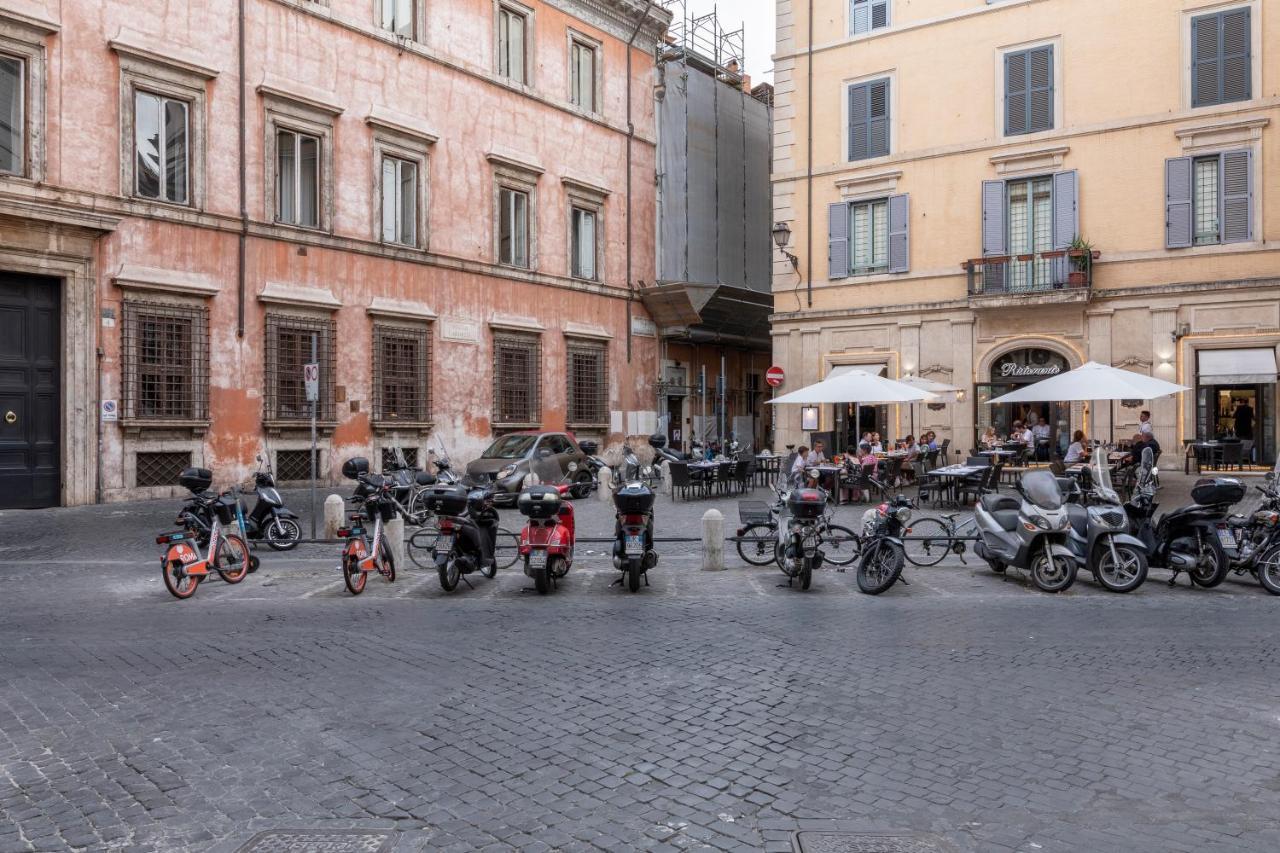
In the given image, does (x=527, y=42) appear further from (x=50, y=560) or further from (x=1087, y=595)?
(x=1087, y=595)

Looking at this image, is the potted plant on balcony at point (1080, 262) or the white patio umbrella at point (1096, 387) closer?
the white patio umbrella at point (1096, 387)

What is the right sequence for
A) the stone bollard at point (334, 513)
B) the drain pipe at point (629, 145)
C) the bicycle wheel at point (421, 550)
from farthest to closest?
1. the drain pipe at point (629, 145)
2. the stone bollard at point (334, 513)
3. the bicycle wheel at point (421, 550)

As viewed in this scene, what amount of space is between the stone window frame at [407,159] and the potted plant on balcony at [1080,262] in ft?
49.2

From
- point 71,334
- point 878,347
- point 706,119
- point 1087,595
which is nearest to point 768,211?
point 706,119

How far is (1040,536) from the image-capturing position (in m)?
9.02

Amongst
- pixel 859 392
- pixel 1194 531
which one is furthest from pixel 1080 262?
pixel 1194 531

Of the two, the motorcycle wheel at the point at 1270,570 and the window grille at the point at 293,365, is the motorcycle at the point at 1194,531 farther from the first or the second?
the window grille at the point at 293,365

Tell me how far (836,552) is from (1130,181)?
50.7ft

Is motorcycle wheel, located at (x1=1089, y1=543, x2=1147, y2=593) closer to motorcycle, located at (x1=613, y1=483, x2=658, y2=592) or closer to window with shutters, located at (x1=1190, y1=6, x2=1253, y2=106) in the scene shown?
motorcycle, located at (x1=613, y1=483, x2=658, y2=592)

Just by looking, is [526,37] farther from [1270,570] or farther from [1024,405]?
[1270,570]

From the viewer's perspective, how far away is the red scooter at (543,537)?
29.2ft

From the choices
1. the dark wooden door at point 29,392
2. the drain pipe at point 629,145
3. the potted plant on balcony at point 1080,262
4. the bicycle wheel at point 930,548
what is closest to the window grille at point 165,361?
the dark wooden door at point 29,392

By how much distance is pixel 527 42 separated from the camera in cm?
2492

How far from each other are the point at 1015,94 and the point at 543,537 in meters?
19.1
